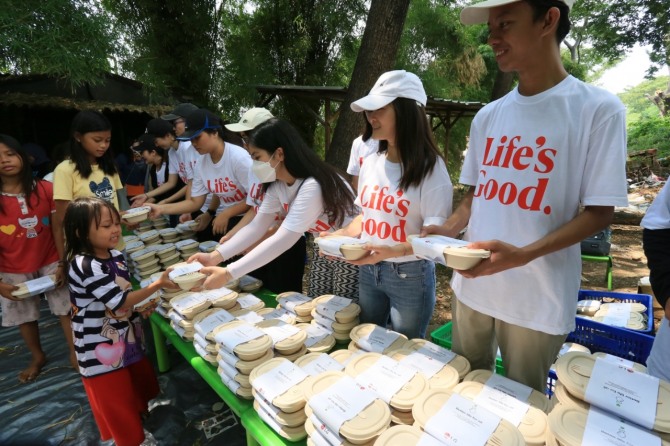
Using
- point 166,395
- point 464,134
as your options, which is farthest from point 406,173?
point 464,134

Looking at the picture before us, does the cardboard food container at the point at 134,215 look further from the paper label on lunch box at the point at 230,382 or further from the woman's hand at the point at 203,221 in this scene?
the paper label on lunch box at the point at 230,382

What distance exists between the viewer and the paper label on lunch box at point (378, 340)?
5.09ft

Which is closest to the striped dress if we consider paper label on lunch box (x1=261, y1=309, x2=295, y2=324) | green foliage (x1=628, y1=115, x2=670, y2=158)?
paper label on lunch box (x1=261, y1=309, x2=295, y2=324)

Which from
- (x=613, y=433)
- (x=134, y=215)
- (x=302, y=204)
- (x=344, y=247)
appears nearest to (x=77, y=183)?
(x=134, y=215)

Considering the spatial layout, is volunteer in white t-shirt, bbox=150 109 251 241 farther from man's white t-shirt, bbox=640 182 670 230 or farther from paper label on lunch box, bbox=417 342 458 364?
man's white t-shirt, bbox=640 182 670 230

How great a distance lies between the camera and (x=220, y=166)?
2.84m

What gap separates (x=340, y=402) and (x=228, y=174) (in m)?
2.13

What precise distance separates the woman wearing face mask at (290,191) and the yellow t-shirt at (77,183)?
51.0 inches

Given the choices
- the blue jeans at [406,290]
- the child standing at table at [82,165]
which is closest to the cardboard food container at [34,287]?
the child standing at table at [82,165]

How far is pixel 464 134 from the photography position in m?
13.8

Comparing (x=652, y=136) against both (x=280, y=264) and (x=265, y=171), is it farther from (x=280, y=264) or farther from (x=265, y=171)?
(x=265, y=171)

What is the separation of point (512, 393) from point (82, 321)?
2.03 metres

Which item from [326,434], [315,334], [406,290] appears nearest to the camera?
[326,434]

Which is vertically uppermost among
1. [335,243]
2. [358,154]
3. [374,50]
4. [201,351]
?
[374,50]
